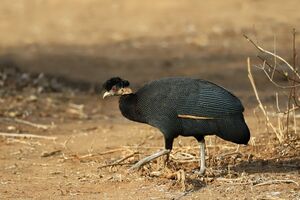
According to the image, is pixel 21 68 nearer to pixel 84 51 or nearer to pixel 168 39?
pixel 84 51

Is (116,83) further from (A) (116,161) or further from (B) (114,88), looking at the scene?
(A) (116,161)

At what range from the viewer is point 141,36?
55.7ft

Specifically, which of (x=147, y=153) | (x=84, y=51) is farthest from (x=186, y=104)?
(x=84, y=51)

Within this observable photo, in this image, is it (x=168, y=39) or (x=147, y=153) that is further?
(x=168, y=39)

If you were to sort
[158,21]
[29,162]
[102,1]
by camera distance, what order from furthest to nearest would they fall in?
[102,1] → [158,21] → [29,162]

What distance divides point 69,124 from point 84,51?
642cm

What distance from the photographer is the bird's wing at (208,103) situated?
6.19 m

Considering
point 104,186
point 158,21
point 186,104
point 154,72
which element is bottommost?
point 104,186

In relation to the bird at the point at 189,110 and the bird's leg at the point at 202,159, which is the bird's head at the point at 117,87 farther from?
the bird's leg at the point at 202,159

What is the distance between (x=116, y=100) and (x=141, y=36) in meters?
5.88

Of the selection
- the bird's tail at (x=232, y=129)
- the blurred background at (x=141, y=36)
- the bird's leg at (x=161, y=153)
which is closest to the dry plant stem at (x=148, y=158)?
the bird's leg at (x=161, y=153)

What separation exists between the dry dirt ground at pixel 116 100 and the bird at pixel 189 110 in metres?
0.36

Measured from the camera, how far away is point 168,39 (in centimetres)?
1670

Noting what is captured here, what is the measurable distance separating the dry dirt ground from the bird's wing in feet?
1.67
